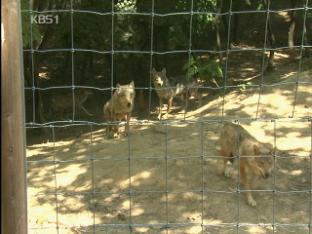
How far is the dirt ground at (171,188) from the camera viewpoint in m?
6.26

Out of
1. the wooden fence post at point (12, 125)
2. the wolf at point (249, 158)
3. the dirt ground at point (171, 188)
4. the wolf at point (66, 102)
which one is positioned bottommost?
the wolf at point (66, 102)

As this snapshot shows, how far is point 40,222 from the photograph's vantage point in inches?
253

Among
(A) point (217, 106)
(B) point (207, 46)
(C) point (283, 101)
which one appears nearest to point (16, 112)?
(C) point (283, 101)

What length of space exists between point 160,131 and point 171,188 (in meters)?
2.91

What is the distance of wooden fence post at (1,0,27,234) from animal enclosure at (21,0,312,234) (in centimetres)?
139

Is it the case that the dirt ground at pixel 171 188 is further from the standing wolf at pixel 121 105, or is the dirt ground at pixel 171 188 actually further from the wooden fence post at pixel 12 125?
the wooden fence post at pixel 12 125

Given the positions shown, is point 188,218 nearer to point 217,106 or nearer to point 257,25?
point 217,106

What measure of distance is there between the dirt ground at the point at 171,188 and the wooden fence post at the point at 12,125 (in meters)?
2.25

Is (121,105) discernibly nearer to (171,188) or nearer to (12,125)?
(171,188)

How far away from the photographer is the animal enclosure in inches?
230

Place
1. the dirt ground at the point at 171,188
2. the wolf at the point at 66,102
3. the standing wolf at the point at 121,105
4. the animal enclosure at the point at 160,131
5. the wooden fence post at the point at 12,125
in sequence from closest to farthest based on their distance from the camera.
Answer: the wooden fence post at the point at 12,125 → the animal enclosure at the point at 160,131 → the dirt ground at the point at 171,188 → the standing wolf at the point at 121,105 → the wolf at the point at 66,102

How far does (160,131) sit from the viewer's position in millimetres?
10047

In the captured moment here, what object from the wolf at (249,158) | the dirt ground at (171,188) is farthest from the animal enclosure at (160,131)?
the wolf at (249,158)

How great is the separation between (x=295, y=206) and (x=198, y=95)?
8.26 meters
